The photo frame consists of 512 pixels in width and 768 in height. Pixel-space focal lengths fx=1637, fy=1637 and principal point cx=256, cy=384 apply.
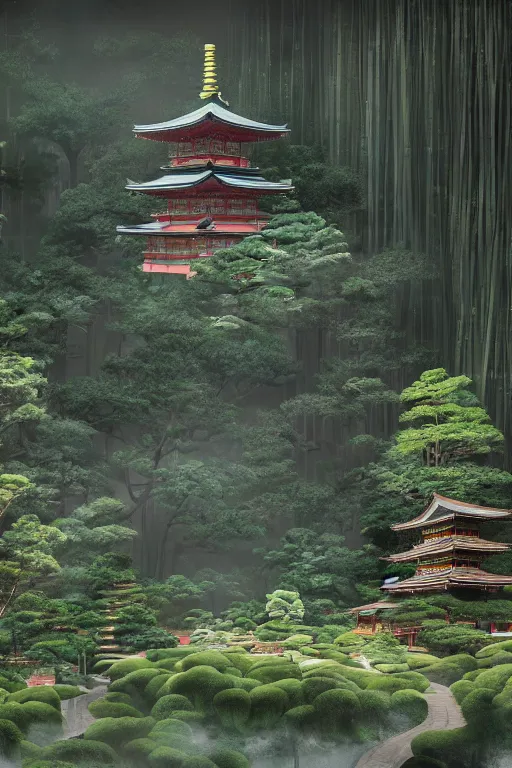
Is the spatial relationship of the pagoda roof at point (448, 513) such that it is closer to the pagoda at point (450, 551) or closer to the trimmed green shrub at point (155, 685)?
the pagoda at point (450, 551)

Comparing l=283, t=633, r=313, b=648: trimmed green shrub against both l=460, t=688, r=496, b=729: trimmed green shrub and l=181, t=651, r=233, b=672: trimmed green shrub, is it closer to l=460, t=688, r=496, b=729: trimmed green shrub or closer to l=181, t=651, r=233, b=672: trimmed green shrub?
l=181, t=651, r=233, b=672: trimmed green shrub

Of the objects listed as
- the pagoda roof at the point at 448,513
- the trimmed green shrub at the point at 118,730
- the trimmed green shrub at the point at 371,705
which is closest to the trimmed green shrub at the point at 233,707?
the trimmed green shrub at the point at 118,730

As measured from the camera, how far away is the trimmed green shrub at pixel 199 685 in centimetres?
1246

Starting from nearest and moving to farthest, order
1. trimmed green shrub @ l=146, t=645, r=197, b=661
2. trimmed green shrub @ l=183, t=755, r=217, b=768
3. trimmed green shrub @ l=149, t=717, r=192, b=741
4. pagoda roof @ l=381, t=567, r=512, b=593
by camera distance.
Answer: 1. trimmed green shrub @ l=183, t=755, r=217, b=768
2. trimmed green shrub @ l=149, t=717, r=192, b=741
3. trimmed green shrub @ l=146, t=645, r=197, b=661
4. pagoda roof @ l=381, t=567, r=512, b=593

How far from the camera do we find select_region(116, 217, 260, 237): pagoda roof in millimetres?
14508

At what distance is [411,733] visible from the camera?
12664mm

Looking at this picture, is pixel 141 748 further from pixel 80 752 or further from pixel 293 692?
pixel 293 692

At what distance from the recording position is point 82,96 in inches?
582

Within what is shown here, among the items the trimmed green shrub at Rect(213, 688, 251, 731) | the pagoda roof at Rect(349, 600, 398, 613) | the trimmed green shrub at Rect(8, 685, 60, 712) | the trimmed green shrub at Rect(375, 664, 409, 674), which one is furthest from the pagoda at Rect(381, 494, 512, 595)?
the trimmed green shrub at Rect(8, 685, 60, 712)

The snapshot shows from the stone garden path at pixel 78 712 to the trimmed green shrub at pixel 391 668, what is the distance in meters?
2.16

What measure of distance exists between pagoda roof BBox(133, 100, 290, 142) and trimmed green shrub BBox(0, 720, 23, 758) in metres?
5.37

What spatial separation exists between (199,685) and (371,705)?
1.33 m

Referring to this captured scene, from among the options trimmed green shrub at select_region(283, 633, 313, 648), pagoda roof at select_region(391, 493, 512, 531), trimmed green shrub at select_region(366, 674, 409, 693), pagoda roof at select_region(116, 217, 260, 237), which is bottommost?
trimmed green shrub at select_region(366, 674, 409, 693)

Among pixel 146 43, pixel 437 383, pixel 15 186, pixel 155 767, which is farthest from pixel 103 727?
pixel 146 43
